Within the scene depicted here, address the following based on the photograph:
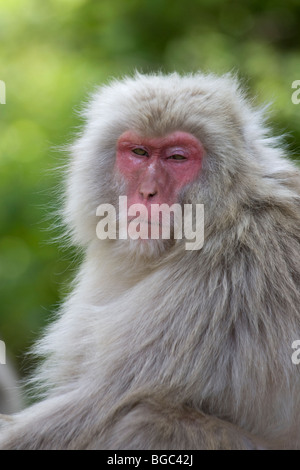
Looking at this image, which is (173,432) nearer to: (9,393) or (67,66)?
(9,393)

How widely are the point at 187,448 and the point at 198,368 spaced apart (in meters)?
0.40

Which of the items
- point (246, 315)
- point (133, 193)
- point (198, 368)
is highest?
point (133, 193)

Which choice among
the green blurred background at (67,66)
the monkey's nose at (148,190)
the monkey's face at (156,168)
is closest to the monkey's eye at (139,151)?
the monkey's face at (156,168)

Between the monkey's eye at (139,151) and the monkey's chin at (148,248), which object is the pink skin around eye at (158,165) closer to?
the monkey's eye at (139,151)

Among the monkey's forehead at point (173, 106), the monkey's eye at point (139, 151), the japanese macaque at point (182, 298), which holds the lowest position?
the japanese macaque at point (182, 298)

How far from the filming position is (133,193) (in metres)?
4.25

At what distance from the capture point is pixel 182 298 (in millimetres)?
4004

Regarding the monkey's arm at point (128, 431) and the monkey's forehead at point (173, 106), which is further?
the monkey's forehead at point (173, 106)

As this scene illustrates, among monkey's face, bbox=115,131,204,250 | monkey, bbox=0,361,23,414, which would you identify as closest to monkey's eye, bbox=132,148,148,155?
monkey's face, bbox=115,131,204,250

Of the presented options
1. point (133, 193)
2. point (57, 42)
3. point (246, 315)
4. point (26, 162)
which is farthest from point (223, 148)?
point (57, 42)

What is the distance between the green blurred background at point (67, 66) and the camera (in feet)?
24.7

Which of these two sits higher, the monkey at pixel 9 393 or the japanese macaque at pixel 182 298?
the japanese macaque at pixel 182 298

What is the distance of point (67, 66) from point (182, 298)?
484cm

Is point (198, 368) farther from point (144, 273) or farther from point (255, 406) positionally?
point (144, 273)
